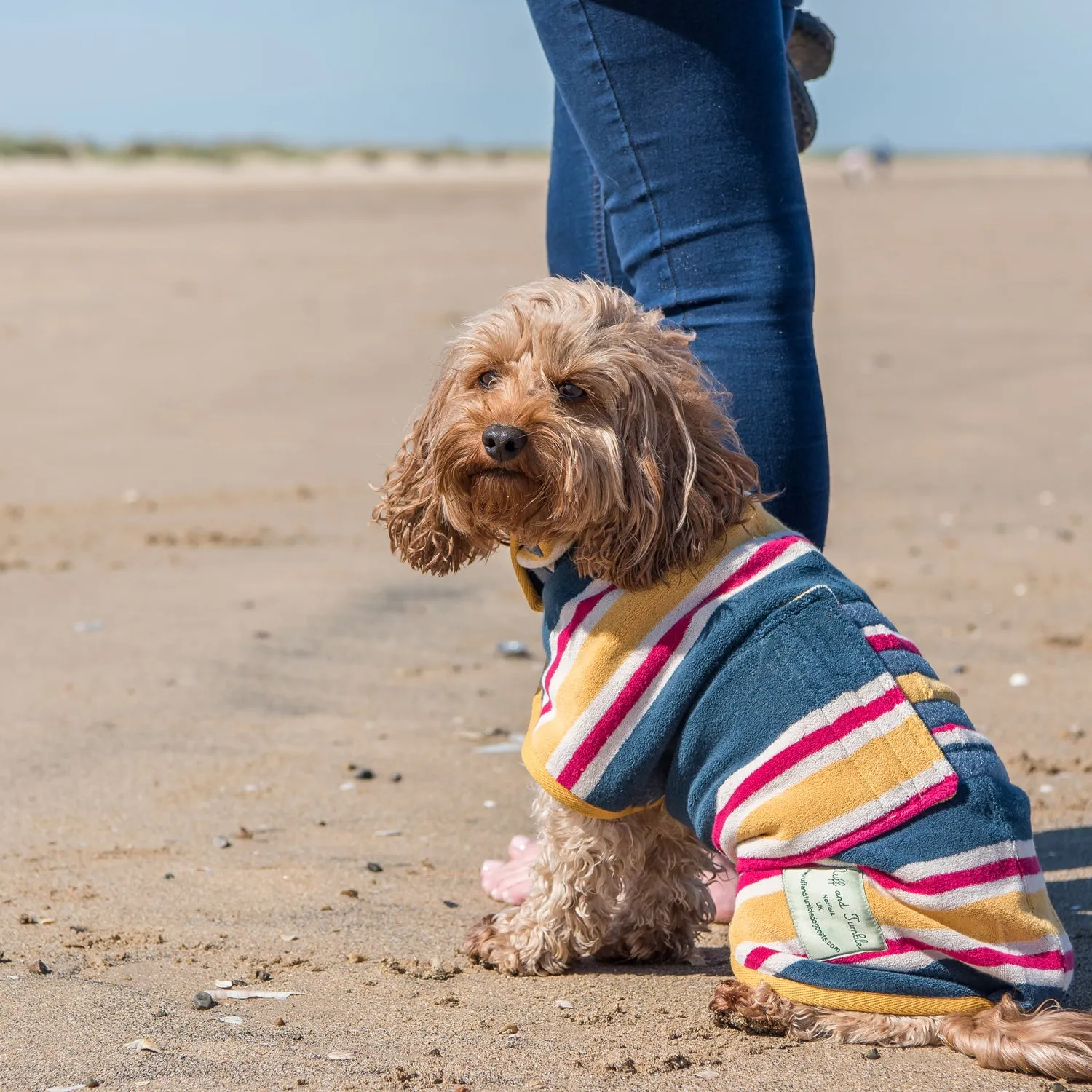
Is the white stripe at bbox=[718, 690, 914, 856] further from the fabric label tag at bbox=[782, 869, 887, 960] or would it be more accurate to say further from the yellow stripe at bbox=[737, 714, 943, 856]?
the fabric label tag at bbox=[782, 869, 887, 960]

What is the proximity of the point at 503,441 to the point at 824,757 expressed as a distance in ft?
2.37

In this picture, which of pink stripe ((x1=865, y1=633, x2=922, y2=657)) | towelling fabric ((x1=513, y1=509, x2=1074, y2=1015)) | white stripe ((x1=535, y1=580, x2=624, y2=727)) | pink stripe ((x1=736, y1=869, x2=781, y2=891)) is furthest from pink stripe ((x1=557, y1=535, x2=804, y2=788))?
pink stripe ((x1=736, y1=869, x2=781, y2=891))

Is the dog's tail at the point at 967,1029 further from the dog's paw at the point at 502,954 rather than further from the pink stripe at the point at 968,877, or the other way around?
the dog's paw at the point at 502,954

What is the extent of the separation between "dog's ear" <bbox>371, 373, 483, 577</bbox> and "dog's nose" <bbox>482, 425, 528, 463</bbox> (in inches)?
6.4

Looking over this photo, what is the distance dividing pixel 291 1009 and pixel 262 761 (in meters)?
1.41

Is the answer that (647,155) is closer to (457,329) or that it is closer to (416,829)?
(457,329)

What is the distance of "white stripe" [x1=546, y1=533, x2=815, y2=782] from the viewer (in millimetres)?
2465

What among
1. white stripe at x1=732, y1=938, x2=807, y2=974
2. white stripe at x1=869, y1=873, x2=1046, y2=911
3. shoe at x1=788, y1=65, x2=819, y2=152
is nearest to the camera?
white stripe at x1=869, y1=873, x2=1046, y2=911

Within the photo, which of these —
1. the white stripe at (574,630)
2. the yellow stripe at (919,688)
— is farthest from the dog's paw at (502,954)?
the yellow stripe at (919,688)

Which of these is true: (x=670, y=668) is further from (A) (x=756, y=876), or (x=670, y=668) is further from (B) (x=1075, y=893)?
(B) (x=1075, y=893)

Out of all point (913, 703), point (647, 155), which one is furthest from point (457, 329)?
point (913, 703)

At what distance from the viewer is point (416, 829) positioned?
352 cm

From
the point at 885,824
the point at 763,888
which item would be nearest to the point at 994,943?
the point at 885,824

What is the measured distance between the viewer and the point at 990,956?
228cm
